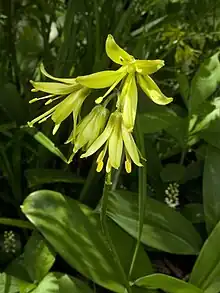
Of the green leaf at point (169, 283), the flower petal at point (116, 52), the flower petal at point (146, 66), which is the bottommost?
the green leaf at point (169, 283)

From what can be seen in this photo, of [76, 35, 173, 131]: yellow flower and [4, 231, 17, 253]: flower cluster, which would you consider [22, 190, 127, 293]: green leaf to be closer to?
[4, 231, 17, 253]: flower cluster

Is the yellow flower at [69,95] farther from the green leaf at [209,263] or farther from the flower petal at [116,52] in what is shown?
the green leaf at [209,263]

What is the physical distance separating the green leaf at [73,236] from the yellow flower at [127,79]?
0.33m

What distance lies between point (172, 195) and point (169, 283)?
0.77ft

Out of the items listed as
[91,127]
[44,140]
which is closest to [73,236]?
[44,140]

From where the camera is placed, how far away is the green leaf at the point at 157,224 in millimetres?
943

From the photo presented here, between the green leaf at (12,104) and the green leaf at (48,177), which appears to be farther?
the green leaf at (12,104)

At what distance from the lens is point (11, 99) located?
3.71ft

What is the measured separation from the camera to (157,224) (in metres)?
0.98

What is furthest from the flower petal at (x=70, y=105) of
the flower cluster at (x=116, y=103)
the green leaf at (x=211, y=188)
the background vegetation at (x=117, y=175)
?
the green leaf at (x=211, y=188)

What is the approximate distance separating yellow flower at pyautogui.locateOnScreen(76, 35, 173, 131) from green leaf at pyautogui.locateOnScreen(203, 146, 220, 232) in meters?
0.40

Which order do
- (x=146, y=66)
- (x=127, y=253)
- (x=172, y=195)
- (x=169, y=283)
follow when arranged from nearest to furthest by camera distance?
1. (x=146, y=66)
2. (x=169, y=283)
3. (x=127, y=253)
4. (x=172, y=195)

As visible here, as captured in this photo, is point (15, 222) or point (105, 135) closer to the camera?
point (105, 135)

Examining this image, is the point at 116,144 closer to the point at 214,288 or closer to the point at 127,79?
the point at 127,79
